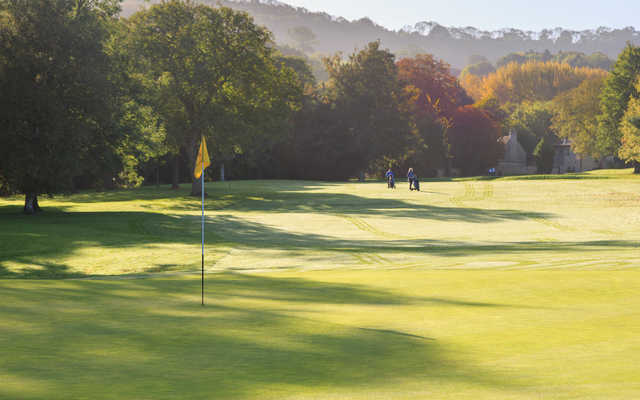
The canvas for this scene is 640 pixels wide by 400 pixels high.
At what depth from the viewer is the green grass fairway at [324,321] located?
707cm

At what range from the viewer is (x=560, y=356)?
809 centimetres

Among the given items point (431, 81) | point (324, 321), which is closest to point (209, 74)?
point (324, 321)

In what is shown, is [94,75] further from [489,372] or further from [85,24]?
[489,372]

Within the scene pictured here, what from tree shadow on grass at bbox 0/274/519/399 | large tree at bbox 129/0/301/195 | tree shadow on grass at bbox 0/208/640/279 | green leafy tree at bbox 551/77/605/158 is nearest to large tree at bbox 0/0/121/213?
tree shadow on grass at bbox 0/208/640/279

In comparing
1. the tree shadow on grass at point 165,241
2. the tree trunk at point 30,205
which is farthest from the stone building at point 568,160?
the tree trunk at point 30,205

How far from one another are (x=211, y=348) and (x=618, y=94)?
96.0 meters

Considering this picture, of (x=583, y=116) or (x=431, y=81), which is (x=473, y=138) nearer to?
(x=431, y=81)

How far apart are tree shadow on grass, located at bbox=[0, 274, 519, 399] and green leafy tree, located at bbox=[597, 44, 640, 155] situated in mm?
90146

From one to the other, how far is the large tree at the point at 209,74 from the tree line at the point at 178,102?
112mm

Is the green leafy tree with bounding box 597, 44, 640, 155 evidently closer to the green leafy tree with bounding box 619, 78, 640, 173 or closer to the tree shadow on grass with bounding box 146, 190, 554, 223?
the green leafy tree with bounding box 619, 78, 640, 173

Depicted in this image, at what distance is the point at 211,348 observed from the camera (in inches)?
343

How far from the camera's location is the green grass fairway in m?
7.07

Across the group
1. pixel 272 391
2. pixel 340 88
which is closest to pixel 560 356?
pixel 272 391

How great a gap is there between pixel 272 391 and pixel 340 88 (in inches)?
3601
